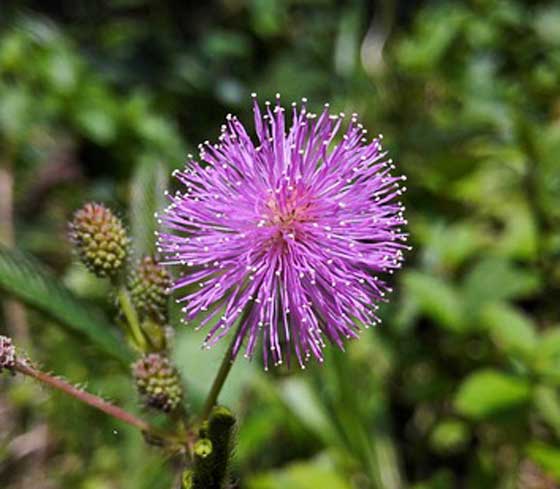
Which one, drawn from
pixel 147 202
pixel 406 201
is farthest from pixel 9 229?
pixel 406 201

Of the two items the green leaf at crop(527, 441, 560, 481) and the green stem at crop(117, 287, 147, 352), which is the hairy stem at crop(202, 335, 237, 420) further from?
the green leaf at crop(527, 441, 560, 481)

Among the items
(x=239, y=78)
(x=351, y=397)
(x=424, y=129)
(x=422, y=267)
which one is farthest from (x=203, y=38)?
(x=351, y=397)

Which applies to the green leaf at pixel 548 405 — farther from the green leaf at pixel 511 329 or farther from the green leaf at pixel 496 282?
the green leaf at pixel 496 282

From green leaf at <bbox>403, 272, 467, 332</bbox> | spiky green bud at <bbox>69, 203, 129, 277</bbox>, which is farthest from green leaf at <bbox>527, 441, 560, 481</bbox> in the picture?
spiky green bud at <bbox>69, 203, 129, 277</bbox>

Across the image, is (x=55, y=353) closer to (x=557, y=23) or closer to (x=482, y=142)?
(x=482, y=142)

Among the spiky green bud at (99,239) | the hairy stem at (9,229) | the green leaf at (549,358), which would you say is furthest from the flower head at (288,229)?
the hairy stem at (9,229)
